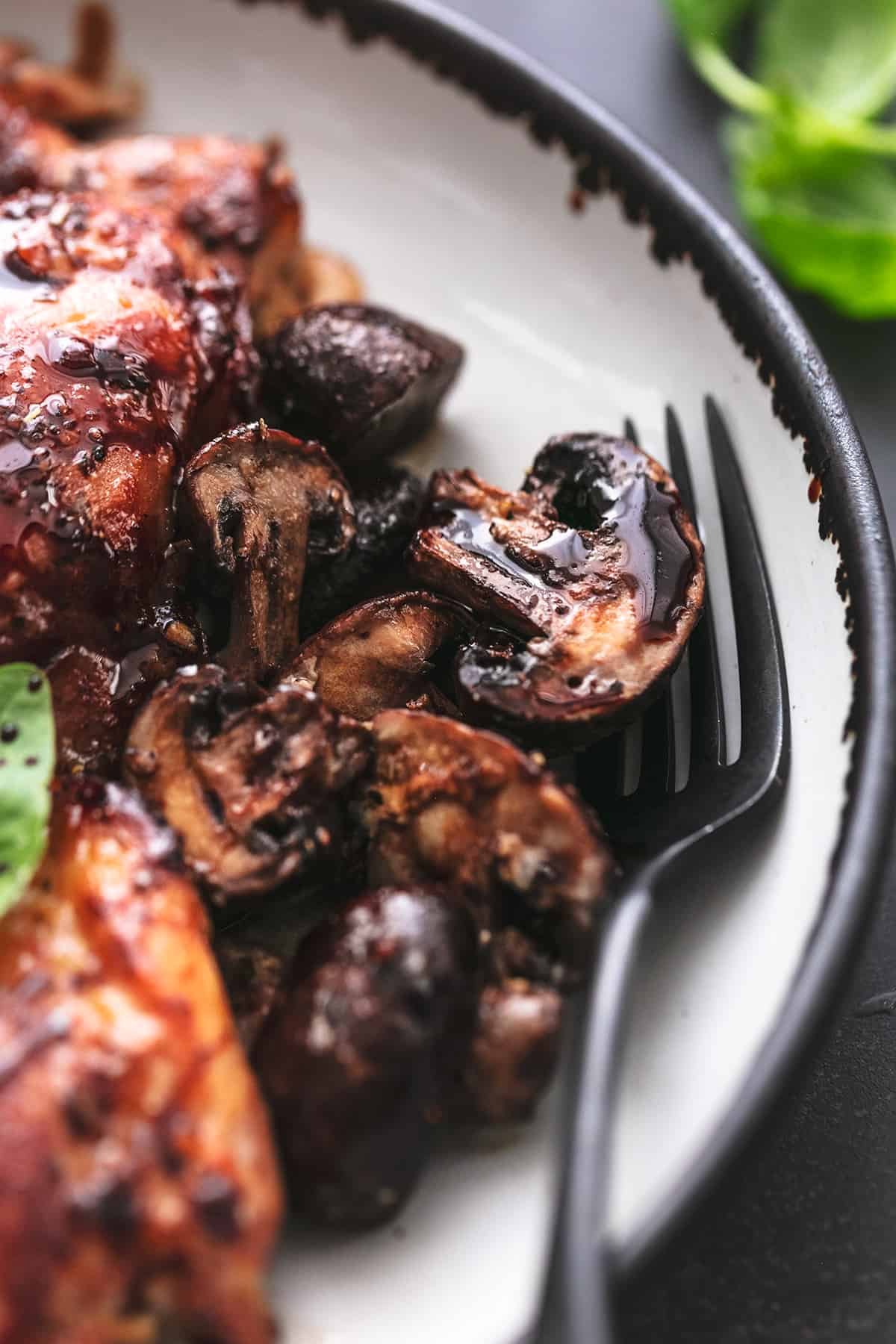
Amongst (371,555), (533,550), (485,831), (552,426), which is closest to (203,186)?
(552,426)

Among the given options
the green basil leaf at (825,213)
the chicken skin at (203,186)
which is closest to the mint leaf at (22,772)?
the chicken skin at (203,186)

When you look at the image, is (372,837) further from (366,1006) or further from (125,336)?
(125,336)

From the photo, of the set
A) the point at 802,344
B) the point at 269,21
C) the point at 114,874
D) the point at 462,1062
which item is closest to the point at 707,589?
the point at 802,344

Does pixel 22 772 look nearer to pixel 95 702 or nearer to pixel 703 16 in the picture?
pixel 95 702

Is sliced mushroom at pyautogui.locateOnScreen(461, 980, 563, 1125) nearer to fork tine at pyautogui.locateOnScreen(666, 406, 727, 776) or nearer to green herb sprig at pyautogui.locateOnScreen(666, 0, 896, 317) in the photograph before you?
fork tine at pyautogui.locateOnScreen(666, 406, 727, 776)

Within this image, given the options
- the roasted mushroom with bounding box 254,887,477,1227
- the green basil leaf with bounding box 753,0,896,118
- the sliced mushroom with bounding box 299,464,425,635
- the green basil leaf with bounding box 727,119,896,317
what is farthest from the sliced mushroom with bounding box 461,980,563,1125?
the green basil leaf with bounding box 753,0,896,118

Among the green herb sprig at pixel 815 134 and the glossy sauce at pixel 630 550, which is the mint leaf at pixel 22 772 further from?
the green herb sprig at pixel 815 134

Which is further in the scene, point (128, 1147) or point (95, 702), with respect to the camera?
point (95, 702)
